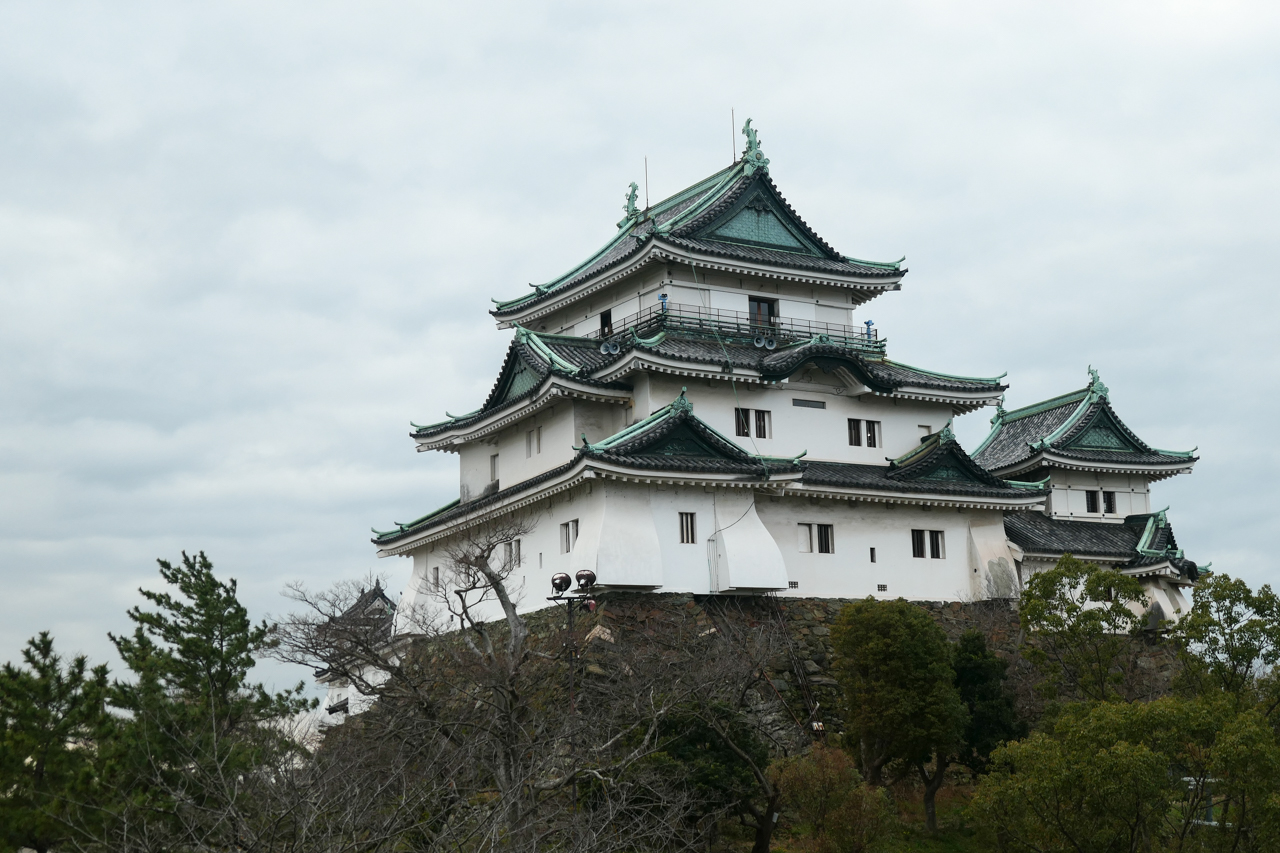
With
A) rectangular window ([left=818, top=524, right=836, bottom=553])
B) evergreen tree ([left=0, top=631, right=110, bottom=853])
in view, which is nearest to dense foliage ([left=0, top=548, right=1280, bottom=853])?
evergreen tree ([left=0, top=631, right=110, bottom=853])

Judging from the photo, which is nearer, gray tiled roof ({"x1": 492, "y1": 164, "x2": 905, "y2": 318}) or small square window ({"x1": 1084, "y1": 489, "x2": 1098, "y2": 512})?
gray tiled roof ({"x1": 492, "y1": 164, "x2": 905, "y2": 318})

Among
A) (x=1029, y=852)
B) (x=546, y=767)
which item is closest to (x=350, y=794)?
(x=546, y=767)

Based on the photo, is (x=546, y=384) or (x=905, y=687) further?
(x=546, y=384)

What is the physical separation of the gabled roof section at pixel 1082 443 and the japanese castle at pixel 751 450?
0.09 meters

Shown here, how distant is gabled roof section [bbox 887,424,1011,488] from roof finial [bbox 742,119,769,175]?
10.2 meters

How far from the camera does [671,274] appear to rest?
1575 inches

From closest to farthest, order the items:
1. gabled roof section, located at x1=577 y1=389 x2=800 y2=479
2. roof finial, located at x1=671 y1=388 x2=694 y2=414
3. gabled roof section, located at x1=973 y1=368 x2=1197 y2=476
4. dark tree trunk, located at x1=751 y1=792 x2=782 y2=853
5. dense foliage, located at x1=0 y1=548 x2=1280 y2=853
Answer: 1. dense foliage, located at x1=0 y1=548 x2=1280 y2=853
2. dark tree trunk, located at x1=751 y1=792 x2=782 y2=853
3. gabled roof section, located at x1=577 y1=389 x2=800 y2=479
4. roof finial, located at x1=671 y1=388 x2=694 y2=414
5. gabled roof section, located at x1=973 y1=368 x2=1197 y2=476

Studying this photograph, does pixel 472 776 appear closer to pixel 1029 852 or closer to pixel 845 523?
pixel 1029 852

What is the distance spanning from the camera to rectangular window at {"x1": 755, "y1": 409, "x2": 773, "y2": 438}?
3828 centimetres

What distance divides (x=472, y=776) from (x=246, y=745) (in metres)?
5.32

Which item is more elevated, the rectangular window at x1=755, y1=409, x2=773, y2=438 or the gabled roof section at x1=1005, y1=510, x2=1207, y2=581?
the rectangular window at x1=755, y1=409, x2=773, y2=438

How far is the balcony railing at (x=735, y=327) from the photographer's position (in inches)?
1549

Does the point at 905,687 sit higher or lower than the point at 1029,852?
higher

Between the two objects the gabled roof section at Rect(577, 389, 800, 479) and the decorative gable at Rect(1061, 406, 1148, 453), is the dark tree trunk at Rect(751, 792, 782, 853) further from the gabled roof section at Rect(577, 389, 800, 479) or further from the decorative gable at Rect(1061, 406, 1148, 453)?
the decorative gable at Rect(1061, 406, 1148, 453)
